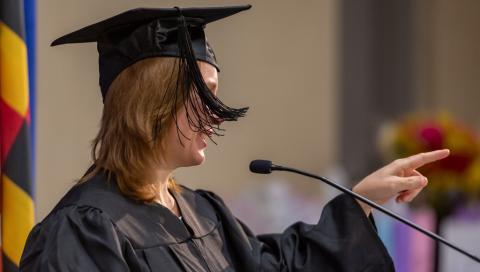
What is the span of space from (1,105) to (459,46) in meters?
4.54

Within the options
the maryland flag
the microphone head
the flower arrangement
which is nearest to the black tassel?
the microphone head

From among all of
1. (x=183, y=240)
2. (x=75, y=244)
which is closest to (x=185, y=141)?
(x=183, y=240)

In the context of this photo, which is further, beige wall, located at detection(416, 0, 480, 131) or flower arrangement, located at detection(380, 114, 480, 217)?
beige wall, located at detection(416, 0, 480, 131)

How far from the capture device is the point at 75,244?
170cm

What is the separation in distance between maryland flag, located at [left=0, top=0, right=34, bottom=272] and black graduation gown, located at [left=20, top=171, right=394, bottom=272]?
314mm

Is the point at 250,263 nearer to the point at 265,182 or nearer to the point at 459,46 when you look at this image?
the point at 265,182

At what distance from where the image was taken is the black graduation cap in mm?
1853

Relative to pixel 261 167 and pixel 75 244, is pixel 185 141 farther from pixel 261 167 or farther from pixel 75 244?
pixel 75 244

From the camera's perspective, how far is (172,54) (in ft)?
6.11

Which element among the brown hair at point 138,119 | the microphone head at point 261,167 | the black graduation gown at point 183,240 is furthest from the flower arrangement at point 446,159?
the brown hair at point 138,119

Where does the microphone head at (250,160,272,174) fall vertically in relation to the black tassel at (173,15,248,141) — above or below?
below

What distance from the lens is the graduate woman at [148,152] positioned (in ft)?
5.76

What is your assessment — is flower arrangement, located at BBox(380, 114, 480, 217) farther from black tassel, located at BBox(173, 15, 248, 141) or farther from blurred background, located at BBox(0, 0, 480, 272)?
black tassel, located at BBox(173, 15, 248, 141)

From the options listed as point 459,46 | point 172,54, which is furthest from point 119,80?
point 459,46
